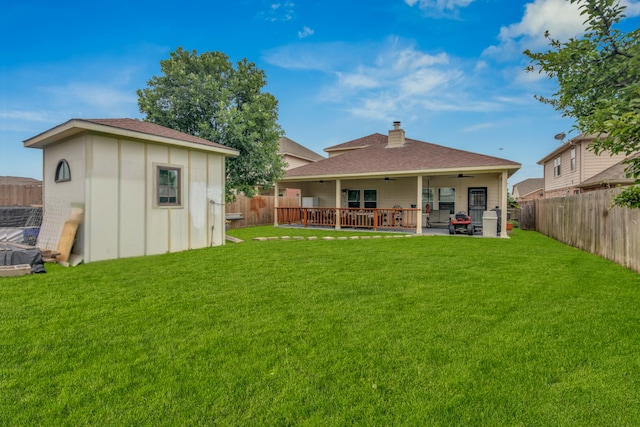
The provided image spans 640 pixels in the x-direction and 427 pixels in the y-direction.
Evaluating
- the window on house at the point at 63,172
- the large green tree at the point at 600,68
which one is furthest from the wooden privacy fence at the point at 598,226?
the window on house at the point at 63,172

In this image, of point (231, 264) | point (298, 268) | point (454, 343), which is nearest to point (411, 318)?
point (454, 343)

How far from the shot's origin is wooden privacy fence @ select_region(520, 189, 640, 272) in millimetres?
5996

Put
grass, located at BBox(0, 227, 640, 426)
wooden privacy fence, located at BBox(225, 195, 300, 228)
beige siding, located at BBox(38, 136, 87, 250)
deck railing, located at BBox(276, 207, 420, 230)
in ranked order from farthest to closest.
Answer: wooden privacy fence, located at BBox(225, 195, 300, 228) < deck railing, located at BBox(276, 207, 420, 230) < beige siding, located at BBox(38, 136, 87, 250) < grass, located at BBox(0, 227, 640, 426)

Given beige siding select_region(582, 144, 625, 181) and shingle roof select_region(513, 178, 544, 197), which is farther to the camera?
shingle roof select_region(513, 178, 544, 197)

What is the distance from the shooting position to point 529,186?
43656 millimetres

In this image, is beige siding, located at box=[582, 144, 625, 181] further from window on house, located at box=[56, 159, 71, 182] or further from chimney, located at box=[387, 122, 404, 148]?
window on house, located at box=[56, 159, 71, 182]

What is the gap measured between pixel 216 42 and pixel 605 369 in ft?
52.5

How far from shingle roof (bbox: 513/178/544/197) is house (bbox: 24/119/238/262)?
44392 millimetres

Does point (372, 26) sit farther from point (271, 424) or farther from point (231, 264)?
point (271, 424)

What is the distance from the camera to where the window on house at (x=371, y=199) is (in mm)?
15695

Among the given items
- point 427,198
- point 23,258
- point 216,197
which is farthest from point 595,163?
point 23,258

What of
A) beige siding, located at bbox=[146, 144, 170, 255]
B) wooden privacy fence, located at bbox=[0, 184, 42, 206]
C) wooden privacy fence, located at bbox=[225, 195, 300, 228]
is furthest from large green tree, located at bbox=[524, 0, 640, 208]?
wooden privacy fence, located at bbox=[0, 184, 42, 206]

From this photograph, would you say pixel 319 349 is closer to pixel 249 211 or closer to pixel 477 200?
pixel 477 200

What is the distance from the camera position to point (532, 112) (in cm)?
1460
